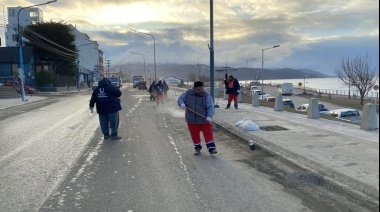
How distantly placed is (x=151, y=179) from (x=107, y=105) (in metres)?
4.73

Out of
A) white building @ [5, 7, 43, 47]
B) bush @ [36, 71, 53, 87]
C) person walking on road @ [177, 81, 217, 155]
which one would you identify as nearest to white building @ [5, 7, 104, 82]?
white building @ [5, 7, 43, 47]

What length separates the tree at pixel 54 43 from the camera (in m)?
63.4

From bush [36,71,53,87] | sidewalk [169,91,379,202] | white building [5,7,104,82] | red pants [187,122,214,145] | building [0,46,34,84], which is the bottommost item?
sidewalk [169,91,379,202]

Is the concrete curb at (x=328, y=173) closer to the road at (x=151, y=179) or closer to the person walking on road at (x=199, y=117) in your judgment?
the road at (x=151, y=179)

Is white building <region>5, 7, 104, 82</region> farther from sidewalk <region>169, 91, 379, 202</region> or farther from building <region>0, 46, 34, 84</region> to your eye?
sidewalk <region>169, 91, 379, 202</region>

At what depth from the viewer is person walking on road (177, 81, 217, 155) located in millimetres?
8523

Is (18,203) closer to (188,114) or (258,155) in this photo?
(188,114)

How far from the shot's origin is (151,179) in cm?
643

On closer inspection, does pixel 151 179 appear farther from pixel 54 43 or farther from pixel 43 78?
pixel 54 43

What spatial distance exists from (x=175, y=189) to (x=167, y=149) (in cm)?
336

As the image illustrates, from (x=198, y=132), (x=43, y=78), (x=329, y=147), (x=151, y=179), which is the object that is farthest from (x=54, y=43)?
(x=151, y=179)

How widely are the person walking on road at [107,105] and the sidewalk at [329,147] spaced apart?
3.62 m

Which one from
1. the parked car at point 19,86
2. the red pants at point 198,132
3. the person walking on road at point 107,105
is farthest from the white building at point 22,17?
the red pants at point 198,132

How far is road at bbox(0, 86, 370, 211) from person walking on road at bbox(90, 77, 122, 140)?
58 centimetres
